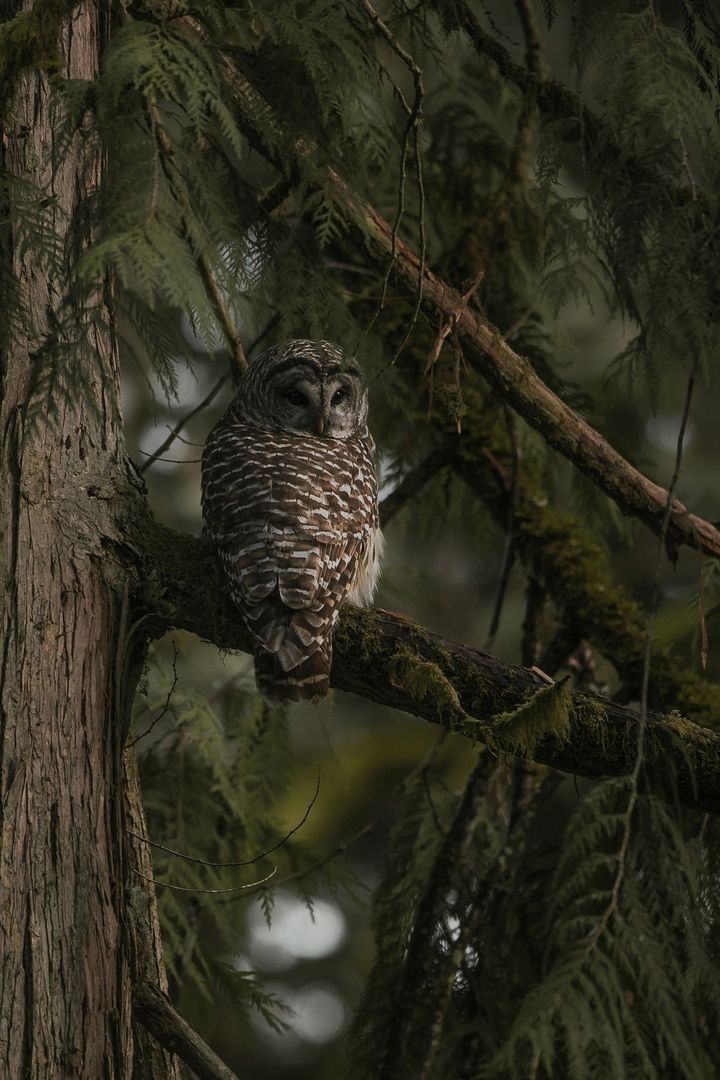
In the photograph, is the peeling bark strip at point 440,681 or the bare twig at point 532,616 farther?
the bare twig at point 532,616

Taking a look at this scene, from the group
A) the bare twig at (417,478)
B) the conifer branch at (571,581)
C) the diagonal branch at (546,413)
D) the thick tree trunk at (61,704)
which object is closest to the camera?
the thick tree trunk at (61,704)

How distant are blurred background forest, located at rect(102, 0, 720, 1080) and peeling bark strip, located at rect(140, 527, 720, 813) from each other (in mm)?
294

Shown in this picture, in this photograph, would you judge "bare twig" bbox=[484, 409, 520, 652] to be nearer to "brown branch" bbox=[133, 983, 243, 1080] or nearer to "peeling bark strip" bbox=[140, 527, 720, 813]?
"peeling bark strip" bbox=[140, 527, 720, 813]

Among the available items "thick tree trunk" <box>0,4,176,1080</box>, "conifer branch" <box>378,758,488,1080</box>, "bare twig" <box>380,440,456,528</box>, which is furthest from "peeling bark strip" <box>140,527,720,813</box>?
"bare twig" <box>380,440,456,528</box>

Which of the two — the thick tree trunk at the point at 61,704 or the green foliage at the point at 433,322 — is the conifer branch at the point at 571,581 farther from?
the thick tree trunk at the point at 61,704

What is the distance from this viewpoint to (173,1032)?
3.21m

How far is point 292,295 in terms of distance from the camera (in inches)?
156

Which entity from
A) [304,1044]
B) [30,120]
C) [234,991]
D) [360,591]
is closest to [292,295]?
[30,120]

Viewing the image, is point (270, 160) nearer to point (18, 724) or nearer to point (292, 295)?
point (292, 295)

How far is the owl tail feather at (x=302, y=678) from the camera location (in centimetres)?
355

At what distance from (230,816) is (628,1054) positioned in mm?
1865

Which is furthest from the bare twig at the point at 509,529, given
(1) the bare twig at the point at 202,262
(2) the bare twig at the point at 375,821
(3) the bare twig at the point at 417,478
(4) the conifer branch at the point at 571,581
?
(1) the bare twig at the point at 202,262

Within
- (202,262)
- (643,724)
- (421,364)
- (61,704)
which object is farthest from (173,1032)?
(421,364)

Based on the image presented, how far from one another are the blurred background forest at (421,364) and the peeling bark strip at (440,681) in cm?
29
